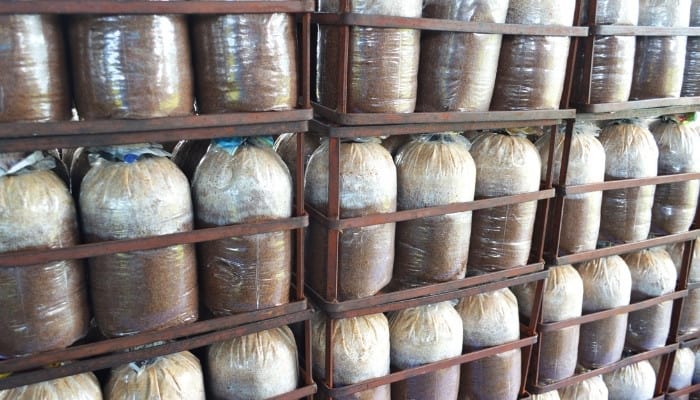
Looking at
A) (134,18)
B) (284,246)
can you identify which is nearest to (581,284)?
(284,246)

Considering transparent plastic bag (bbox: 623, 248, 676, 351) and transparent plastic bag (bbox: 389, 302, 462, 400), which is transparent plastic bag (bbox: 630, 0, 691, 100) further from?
transparent plastic bag (bbox: 389, 302, 462, 400)

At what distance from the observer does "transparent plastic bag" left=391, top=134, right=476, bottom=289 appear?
2.05 m

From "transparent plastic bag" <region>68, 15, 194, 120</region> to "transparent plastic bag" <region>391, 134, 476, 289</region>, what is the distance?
36.5 inches

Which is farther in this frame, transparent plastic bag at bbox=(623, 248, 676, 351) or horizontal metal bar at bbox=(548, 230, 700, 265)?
transparent plastic bag at bbox=(623, 248, 676, 351)

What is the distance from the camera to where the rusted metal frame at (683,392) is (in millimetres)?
3061

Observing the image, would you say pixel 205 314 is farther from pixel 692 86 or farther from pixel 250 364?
pixel 692 86

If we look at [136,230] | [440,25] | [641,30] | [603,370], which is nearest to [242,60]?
[136,230]

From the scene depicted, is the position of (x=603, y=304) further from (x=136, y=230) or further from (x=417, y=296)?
(x=136, y=230)

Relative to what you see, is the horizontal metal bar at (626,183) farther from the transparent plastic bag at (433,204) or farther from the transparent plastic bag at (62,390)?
the transparent plastic bag at (62,390)

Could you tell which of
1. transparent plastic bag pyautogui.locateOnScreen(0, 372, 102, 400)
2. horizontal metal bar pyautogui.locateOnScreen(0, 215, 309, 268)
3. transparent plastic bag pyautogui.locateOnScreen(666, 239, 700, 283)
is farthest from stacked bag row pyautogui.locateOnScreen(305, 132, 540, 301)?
transparent plastic bag pyautogui.locateOnScreen(666, 239, 700, 283)

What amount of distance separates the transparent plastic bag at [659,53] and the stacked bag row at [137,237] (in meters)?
1.71

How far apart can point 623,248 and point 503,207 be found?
31.0 inches

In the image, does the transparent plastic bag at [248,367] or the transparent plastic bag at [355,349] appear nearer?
the transparent plastic bag at [248,367]

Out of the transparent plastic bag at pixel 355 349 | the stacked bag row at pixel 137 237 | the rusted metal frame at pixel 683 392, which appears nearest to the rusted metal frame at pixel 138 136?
the stacked bag row at pixel 137 237
